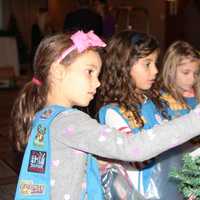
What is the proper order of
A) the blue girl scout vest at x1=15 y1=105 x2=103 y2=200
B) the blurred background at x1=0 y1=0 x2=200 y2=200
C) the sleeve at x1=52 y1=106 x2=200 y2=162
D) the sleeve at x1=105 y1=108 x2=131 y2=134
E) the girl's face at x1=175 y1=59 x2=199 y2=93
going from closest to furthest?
the sleeve at x1=52 y1=106 x2=200 y2=162 → the blue girl scout vest at x1=15 y1=105 x2=103 y2=200 → the sleeve at x1=105 y1=108 x2=131 y2=134 → the girl's face at x1=175 y1=59 x2=199 y2=93 → the blurred background at x1=0 y1=0 x2=200 y2=200

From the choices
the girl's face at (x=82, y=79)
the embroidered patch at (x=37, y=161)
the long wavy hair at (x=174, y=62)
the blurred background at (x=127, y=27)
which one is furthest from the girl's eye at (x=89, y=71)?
the blurred background at (x=127, y=27)

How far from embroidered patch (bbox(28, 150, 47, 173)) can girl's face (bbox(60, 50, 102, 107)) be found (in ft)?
0.71

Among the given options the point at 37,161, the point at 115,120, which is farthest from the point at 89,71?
the point at 115,120

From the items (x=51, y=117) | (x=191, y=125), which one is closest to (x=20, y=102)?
(x=51, y=117)

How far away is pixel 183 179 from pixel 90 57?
0.56m

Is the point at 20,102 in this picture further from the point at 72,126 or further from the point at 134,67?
the point at 134,67

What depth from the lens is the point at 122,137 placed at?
1.36 meters

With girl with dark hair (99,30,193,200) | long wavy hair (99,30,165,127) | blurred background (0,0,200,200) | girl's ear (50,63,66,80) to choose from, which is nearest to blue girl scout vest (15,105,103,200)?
girl's ear (50,63,66,80)

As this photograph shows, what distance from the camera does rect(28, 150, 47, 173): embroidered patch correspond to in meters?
1.48

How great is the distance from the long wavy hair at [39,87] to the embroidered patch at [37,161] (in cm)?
23

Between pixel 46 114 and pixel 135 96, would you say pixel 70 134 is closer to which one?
pixel 46 114

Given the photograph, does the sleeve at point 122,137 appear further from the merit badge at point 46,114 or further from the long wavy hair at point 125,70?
the long wavy hair at point 125,70

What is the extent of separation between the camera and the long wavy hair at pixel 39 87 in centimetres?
157

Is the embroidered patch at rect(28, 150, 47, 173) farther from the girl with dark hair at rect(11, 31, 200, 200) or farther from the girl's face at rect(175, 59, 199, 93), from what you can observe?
the girl's face at rect(175, 59, 199, 93)
